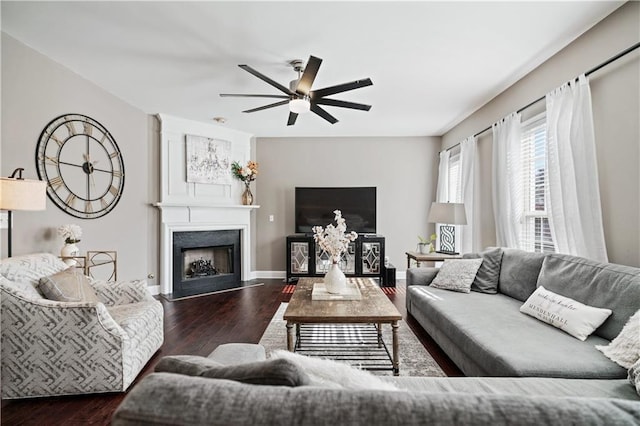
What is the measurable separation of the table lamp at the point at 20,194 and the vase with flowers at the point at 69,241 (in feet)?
1.91

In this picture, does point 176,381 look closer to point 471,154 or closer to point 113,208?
point 113,208

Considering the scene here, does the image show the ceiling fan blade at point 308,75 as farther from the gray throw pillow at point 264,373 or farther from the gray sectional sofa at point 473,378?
the gray throw pillow at point 264,373

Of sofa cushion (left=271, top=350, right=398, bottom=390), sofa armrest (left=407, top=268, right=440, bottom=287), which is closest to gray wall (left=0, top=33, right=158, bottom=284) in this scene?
sofa cushion (left=271, top=350, right=398, bottom=390)

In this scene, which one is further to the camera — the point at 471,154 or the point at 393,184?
the point at 393,184

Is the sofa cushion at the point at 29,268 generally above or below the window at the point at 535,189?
below

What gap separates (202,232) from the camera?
484 centimetres

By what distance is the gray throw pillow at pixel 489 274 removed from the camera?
2.91m

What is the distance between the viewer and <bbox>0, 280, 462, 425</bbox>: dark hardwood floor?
1811 mm

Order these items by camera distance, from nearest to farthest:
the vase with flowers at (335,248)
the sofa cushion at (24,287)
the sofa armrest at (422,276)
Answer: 1. the sofa cushion at (24,287)
2. the vase with flowers at (335,248)
3. the sofa armrest at (422,276)

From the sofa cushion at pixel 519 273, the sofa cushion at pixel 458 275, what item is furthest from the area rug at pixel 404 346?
the sofa cushion at pixel 519 273

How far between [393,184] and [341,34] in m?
3.54

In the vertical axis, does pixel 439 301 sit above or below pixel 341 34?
below

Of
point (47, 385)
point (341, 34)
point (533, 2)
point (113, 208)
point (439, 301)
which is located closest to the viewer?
point (47, 385)

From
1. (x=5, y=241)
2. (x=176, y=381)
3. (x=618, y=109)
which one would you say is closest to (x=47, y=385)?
(x=5, y=241)
